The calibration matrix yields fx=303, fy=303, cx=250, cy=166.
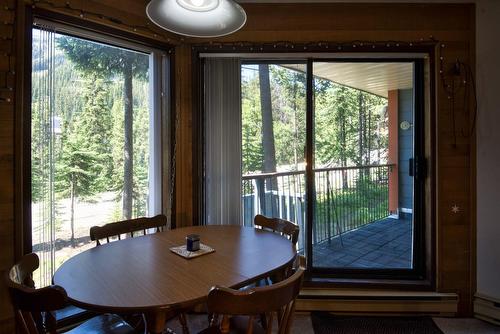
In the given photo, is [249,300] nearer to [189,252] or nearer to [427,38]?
[189,252]

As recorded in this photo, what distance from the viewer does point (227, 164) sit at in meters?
2.60

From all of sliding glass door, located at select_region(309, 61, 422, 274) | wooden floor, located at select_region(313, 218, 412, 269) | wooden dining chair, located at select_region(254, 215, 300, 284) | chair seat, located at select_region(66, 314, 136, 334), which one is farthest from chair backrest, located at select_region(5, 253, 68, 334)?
wooden floor, located at select_region(313, 218, 412, 269)

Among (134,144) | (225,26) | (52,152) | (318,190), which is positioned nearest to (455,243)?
(318,190)

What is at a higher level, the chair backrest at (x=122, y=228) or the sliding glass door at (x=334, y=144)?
the sliding glass door at (x=334, y=144)

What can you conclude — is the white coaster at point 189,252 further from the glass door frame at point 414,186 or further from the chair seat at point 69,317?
the glass door frame at point 414,186

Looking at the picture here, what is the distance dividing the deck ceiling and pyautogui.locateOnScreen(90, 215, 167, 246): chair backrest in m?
1.71

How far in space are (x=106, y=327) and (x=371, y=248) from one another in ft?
8.26

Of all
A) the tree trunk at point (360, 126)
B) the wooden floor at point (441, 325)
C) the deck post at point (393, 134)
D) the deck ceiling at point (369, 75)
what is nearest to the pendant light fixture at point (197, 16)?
the deck ceiling at point (369, 75)

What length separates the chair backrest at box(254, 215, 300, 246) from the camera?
6.31 ft

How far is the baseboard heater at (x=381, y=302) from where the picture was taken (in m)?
2.36

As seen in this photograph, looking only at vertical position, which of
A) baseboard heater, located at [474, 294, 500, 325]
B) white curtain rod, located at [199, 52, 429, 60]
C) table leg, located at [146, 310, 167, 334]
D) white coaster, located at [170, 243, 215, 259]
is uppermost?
white curtain rod, located at [199, 52, 429, 60]

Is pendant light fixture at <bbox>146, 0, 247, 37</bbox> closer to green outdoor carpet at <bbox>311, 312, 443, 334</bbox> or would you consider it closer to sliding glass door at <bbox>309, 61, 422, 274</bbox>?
sliding glass door at <bbox>309, 61, 422, 274</bbox>

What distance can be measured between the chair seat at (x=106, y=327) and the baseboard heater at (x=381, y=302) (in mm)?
1398

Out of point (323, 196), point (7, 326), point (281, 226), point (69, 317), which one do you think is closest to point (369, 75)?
point (323, 196)
